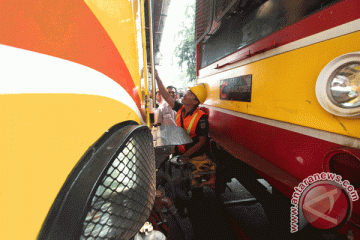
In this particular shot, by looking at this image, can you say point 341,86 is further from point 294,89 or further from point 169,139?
point 169,139

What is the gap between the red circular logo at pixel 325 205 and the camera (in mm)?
683

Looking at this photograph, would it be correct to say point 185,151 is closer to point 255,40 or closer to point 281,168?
point 281,168

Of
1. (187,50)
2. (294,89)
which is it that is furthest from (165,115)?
(294,89)

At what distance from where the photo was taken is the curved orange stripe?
0.90ft

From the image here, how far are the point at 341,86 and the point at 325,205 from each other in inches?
21.0

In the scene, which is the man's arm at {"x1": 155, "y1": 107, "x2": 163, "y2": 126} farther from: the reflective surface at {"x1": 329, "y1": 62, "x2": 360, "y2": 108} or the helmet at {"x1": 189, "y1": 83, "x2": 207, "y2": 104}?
the reflective surface at {"x1": 329, "y1": 62, "x2": 360, "y2": 108}

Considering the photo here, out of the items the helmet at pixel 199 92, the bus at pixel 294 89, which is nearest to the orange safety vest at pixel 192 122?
the helmet at pixel 199 92

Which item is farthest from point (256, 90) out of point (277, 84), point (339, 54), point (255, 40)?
point (339, 54)

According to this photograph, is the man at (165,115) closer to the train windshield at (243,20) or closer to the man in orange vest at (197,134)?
the man in orange vest at (197,134)

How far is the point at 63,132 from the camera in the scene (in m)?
0.35

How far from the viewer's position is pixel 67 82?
369 mm

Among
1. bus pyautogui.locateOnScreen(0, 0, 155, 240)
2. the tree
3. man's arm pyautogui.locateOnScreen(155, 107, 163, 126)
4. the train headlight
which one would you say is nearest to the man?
man's arm pyautogui.locateOnScreen(155, 107, 163, 126)

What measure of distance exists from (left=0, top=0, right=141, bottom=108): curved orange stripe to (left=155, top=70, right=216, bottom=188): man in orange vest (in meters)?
1.70

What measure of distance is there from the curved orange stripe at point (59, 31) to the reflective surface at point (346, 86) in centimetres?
96
